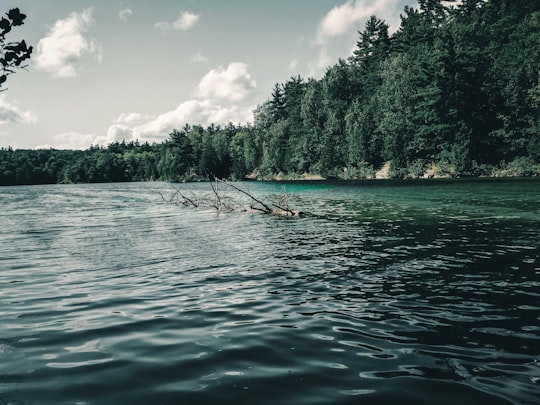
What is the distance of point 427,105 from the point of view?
93938 millimetres

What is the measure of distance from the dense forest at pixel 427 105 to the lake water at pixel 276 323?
80.5 metres

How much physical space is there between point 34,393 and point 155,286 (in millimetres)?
6269

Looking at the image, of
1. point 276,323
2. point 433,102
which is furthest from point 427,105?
point 276,323

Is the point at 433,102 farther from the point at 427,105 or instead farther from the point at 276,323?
the point at 276,323

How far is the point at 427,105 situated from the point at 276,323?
96.5m

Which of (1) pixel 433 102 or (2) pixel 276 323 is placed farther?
(1) pixel 433 102

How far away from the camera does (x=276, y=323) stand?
27.6ft

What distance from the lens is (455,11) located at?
132 m

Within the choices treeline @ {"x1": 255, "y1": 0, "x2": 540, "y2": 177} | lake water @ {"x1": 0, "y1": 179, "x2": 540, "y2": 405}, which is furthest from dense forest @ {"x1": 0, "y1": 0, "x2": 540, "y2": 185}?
lake water @ {"x1": 0, "y1": 179, "x2": 540, "y2": 405}

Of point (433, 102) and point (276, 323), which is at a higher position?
point (433, 102)

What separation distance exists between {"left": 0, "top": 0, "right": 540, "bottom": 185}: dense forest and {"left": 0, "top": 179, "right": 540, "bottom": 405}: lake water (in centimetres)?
8052

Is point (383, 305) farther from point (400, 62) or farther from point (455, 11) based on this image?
point (455, 11)

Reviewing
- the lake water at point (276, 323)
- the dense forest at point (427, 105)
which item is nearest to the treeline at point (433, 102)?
the dense forest at point (427, 105)

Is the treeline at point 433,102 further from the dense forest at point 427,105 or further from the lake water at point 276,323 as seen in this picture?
the lake water at point 276,323
